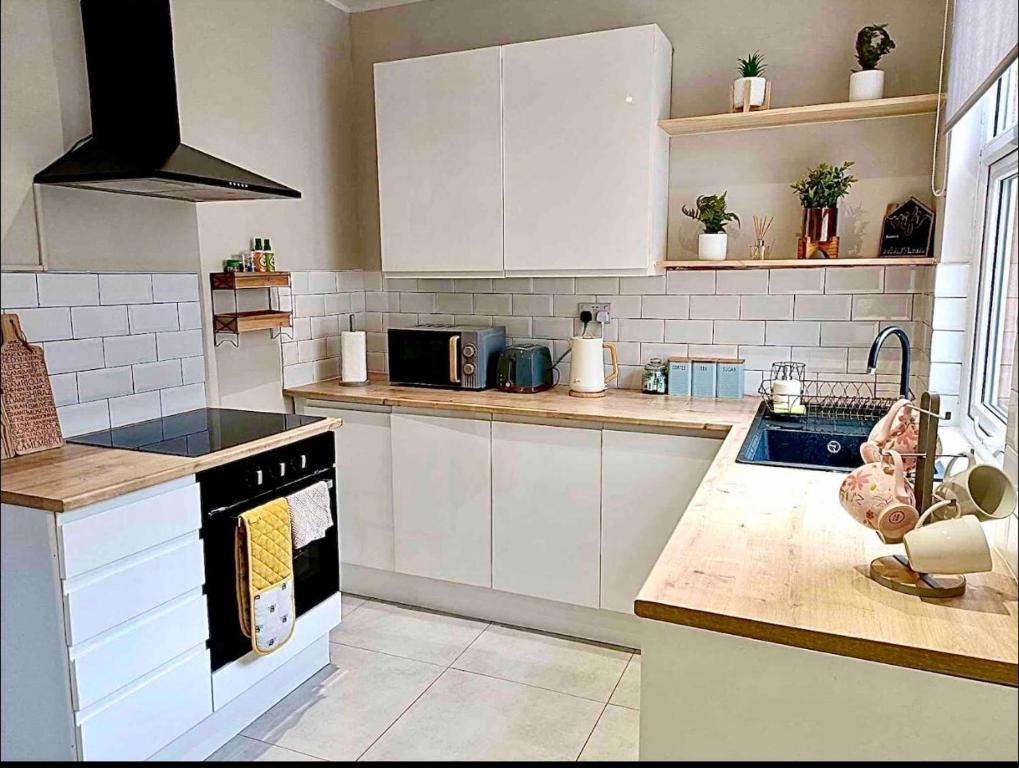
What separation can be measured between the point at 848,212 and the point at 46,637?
8.92 ft

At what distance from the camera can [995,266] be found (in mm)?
1931

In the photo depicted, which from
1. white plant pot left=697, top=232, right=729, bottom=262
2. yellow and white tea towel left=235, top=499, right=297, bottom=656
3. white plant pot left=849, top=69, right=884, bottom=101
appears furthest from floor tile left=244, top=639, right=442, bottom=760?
white plant pot left=849, top=69, right=884, bottom=101

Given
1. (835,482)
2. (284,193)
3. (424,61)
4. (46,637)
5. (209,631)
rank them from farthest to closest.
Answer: (424,61), (284,193), (209,631), (835,482), (46,637)

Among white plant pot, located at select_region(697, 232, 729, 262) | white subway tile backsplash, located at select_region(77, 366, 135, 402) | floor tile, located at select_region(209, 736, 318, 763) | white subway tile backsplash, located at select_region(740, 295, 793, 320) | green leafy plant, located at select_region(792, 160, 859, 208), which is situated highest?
green leafy plant, located at select_region(792, 160, 859, 208)

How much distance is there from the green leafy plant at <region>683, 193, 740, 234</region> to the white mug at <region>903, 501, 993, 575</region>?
5.86 feet

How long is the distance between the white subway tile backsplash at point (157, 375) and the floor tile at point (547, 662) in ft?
4.56

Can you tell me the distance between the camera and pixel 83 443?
2172mm

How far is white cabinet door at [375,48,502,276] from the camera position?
2.91 metres

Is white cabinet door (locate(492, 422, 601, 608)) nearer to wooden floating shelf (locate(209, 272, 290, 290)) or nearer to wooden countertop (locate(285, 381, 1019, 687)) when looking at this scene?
wooden countertop (locate(285, 381, 1019, 687))

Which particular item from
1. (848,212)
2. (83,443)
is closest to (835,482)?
(848,212)

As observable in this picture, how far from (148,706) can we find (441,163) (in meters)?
2.16

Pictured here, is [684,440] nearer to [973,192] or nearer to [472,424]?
[472,424]

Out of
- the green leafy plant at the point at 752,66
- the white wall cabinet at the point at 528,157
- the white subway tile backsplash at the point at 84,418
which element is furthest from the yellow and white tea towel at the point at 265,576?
the green leafy plant at the point at 752,66

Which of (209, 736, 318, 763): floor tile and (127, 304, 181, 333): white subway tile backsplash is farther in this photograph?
(127, 304, 181, 333): white subway tile backsplash
